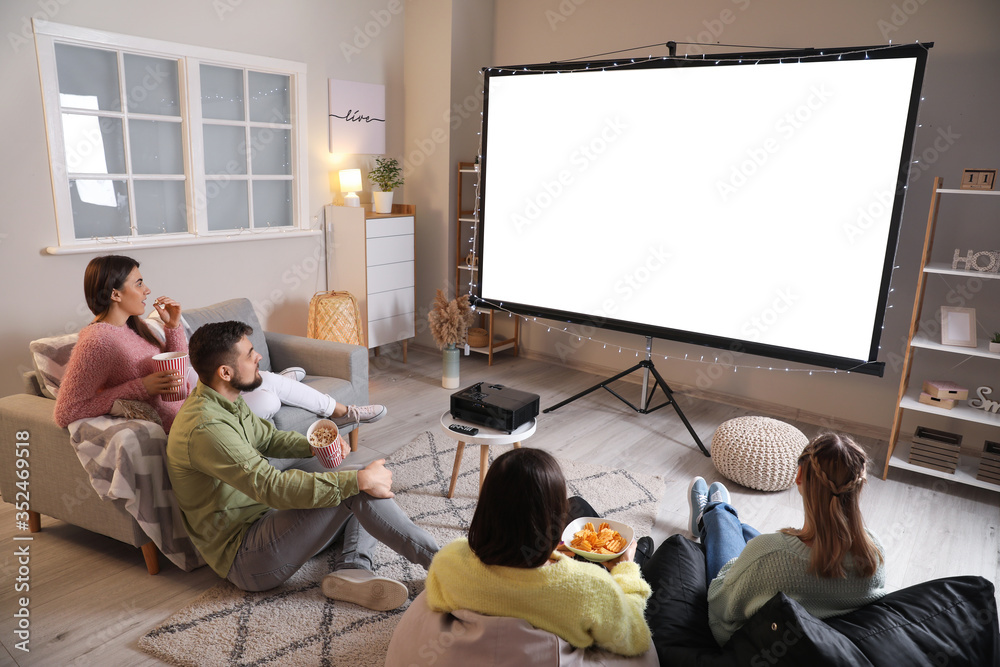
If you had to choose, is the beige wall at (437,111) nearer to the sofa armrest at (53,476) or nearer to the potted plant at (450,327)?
the potted plant at (450,327)

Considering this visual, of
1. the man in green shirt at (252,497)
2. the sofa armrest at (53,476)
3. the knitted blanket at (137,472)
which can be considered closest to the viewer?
the man in green shirt at (252,497)

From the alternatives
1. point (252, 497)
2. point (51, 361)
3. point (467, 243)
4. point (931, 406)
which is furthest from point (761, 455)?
point (51, 361)

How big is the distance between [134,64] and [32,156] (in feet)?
2.37

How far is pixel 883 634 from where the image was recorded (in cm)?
136

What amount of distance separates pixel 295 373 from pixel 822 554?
98.2 inches

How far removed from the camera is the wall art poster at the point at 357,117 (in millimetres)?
4523

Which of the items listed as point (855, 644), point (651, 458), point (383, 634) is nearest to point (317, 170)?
point (651, 458)

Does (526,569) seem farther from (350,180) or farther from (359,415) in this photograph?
(350,180)

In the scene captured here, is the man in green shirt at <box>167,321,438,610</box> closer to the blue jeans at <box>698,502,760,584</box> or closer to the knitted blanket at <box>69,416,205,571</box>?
the knitted blanket at <box>69,416,205,571</box>

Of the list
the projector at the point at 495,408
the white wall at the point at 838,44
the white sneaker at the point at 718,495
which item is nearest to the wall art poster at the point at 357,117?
the white wall at the point at 838,44

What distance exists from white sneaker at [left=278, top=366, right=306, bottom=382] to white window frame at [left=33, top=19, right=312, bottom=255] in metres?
1.11

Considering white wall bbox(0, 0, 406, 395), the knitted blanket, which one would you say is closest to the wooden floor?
the knitted blanket

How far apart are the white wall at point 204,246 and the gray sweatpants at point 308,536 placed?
1.92 metres

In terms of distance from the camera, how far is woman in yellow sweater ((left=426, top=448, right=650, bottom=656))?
51.8 inches
